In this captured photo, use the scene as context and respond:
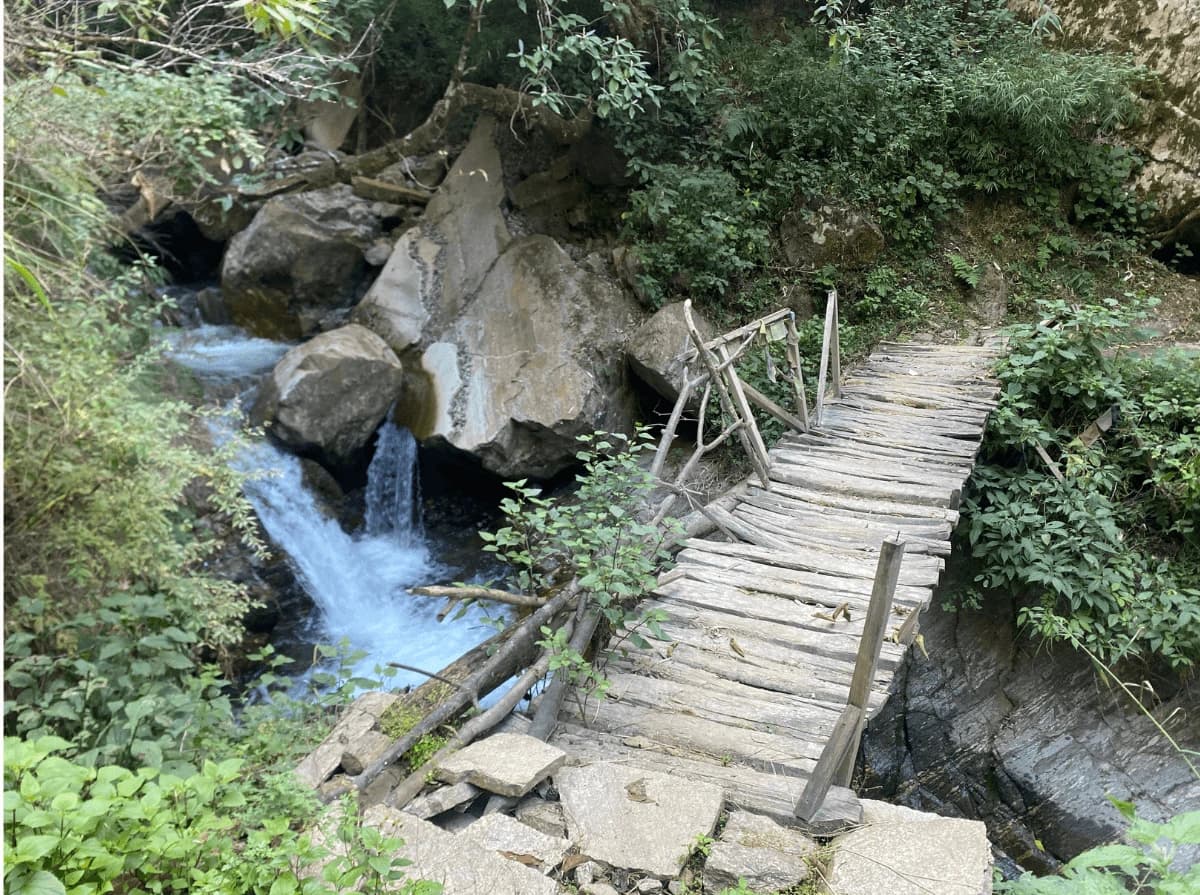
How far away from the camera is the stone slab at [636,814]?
9.16ft

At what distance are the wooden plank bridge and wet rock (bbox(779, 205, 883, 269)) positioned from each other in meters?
2.90

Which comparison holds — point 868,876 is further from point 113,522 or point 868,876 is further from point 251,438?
point 251,438

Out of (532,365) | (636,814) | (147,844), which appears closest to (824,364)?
(532,365)

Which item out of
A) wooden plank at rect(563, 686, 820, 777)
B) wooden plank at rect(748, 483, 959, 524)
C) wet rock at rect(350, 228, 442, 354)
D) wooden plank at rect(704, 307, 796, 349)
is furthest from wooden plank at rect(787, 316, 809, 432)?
wet rock at rect(350, 228, 442, 354)

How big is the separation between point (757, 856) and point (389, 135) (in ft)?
38.6

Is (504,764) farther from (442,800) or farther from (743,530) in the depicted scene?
(743,530)

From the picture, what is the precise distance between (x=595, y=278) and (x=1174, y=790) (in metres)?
7.11

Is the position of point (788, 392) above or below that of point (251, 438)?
above

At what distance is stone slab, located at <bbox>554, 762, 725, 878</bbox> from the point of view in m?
2.79

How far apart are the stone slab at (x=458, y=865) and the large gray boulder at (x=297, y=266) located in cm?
827

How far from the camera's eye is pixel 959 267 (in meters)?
9.66

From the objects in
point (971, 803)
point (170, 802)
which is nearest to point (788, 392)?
point (971, 803)

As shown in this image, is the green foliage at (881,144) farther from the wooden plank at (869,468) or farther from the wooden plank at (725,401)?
the wooden plank at (725,401)

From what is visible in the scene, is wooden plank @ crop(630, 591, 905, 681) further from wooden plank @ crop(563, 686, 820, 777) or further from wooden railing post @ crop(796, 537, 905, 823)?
wooden railing post @ crop(796, 537, 905, 823)
